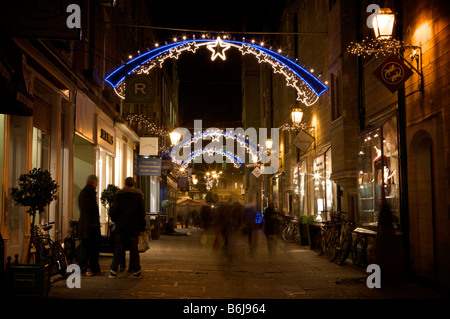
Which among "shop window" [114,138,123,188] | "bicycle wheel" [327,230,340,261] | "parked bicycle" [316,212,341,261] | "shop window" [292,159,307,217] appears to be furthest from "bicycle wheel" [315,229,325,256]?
"shop window" [114,138,123,188]

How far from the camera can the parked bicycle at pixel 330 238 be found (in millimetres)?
14328

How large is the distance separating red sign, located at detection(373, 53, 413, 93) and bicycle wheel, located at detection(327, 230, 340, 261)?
16.4 feet

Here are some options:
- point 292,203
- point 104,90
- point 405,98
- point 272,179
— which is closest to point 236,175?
point 272,179

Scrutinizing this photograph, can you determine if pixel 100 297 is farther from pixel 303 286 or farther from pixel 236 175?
pixel 236 175

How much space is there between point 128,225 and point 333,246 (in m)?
6.37

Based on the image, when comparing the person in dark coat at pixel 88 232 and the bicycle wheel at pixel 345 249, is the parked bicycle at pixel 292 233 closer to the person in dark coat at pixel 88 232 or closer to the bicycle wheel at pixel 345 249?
the bicycle wheel at pixel 345 249

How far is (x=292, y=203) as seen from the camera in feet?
94.9

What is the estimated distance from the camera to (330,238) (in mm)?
14852

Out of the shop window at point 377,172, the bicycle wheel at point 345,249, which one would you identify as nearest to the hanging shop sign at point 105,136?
the shop window at point 377,172

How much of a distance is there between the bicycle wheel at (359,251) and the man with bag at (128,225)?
5.41 metres

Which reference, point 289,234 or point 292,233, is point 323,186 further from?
point 289,234

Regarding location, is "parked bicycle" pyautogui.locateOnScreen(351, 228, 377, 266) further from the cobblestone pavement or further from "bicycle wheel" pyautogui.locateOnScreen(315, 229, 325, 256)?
"bicycle wheel" pyautogui.locateOnScreen(315, 229, 325, 256)

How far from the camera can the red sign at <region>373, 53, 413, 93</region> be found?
10508 millimetres

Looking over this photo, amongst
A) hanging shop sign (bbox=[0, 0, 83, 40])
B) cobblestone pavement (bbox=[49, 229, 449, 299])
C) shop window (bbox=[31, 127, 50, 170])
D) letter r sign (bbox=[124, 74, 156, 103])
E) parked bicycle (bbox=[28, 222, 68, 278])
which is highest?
letter r sign (bbox=[124, 74, 156, 103])
